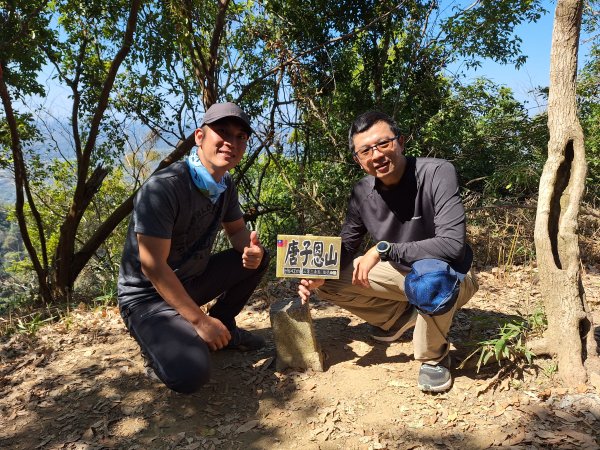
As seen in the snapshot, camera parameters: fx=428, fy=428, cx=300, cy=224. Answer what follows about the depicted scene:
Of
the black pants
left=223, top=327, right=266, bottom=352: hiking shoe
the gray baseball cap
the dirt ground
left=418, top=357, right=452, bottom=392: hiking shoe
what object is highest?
the gray baseball cap

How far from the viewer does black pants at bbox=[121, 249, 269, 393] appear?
2330 millimetres

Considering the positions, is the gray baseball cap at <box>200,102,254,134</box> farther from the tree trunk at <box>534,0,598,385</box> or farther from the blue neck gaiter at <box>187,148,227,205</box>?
the tree trunk at <box>534,0,598,385</box>

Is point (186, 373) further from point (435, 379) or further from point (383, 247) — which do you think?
point (435, 379)

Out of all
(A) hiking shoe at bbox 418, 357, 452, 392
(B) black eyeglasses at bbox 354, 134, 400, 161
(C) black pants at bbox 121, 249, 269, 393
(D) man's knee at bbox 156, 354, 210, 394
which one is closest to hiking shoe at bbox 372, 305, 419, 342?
(A) hiking shoe at bbox 418, 357, 452, 392

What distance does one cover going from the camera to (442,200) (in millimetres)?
2438

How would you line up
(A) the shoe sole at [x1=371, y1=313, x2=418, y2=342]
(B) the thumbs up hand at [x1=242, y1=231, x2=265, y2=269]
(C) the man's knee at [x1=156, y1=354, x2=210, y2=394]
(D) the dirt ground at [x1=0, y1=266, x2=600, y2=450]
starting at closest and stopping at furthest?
(D) the dirt ground at [x1=0, y1=266, x2=600, y2=450], (C) the man's knee at [x1=156, y1=354, x2=210, y2=394], (B) the thumbs up hand at [x1=242, y1=231, x2=265, y2=269], (A) the shoe sole at [x1=371, y1=313, x2=418, y2=342]

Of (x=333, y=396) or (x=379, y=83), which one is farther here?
(x=379, y=83)

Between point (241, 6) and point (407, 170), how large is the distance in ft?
15.5

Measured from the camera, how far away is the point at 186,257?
273cm

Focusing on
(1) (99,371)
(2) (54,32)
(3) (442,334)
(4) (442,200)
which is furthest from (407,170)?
(2) (54,32)

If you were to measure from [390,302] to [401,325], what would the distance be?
8.1 inches

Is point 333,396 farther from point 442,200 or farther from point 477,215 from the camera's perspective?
point 477,215

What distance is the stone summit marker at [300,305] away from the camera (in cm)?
249

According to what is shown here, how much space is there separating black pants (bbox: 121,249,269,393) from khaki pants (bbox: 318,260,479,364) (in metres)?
0.60
